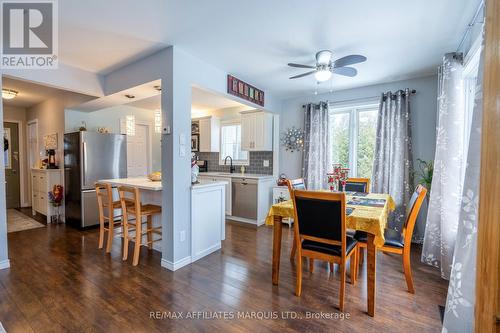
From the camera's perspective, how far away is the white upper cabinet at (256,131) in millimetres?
4707

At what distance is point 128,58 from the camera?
296 cm

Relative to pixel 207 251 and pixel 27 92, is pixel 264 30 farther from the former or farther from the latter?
pixel 27 92

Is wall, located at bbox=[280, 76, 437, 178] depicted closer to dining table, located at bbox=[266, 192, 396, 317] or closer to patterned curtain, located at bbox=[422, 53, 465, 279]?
patterned curtain, located at bbox=[422, 53, 465, 279]

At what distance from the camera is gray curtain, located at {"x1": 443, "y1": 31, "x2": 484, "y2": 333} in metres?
1.15

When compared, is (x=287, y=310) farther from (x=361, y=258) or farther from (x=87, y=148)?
(x=87, y=148)

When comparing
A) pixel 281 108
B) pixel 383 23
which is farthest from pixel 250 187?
pixel 383 23

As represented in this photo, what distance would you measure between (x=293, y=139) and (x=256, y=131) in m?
0.75

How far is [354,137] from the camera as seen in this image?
167 inches

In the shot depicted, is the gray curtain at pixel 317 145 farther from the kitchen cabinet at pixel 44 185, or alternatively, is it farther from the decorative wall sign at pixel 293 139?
the kitchen cabinet at pixel 44 185

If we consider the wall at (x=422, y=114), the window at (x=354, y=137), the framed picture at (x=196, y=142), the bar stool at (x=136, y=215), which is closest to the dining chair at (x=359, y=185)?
the window at (x=354, y=137)

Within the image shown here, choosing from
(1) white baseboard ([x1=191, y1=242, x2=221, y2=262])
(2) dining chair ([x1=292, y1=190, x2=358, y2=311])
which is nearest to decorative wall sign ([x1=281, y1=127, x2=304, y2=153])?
(1) white baseboard ([x1=191, y1=242, x2=221, y2=262])

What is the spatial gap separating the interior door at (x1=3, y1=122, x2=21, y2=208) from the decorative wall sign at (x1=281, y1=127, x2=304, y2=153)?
21.2ft

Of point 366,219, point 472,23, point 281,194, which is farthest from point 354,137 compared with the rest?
point 366,219

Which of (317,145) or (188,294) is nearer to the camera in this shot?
(188,294)
